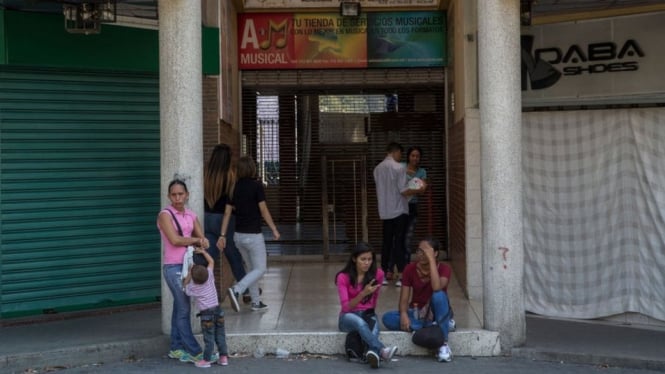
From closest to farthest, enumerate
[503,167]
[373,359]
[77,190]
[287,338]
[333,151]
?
[373,359], [503,167], [287,338], [77,190], [333,151]

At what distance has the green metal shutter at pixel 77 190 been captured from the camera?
388 inches

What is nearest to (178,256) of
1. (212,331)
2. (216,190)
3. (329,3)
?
(212,331)

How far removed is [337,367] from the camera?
8.13 meters

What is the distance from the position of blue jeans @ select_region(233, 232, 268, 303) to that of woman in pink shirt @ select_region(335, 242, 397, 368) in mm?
1717

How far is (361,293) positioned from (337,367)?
67 cm

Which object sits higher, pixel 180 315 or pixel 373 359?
pixel 180 315

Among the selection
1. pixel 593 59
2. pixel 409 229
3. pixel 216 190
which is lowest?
pixel 409 229

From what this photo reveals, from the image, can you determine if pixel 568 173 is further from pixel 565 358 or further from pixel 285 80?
pixel 285 80

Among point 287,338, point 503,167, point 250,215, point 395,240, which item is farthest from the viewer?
point 395,240

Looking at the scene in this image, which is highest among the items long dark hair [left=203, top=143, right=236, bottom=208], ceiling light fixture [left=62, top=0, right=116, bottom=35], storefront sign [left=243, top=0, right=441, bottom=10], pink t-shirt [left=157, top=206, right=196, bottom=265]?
storefront sign [left=243, top=0, right=441, bottom=10]

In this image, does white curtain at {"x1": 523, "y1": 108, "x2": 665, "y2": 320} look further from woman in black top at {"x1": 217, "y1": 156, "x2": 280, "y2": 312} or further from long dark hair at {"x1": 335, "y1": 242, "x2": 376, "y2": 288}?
woman in black top at {"x1": 217, "y1": 156, "x2": 280, "y2": 312}

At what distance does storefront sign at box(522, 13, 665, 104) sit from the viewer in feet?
32.1

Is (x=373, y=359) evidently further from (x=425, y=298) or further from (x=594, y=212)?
(x=594, y=212)

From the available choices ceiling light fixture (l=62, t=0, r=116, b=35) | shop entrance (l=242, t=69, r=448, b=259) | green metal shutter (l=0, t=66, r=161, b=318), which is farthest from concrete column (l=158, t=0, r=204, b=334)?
shop entrance (l=242, t=69, r=448, b=259)
